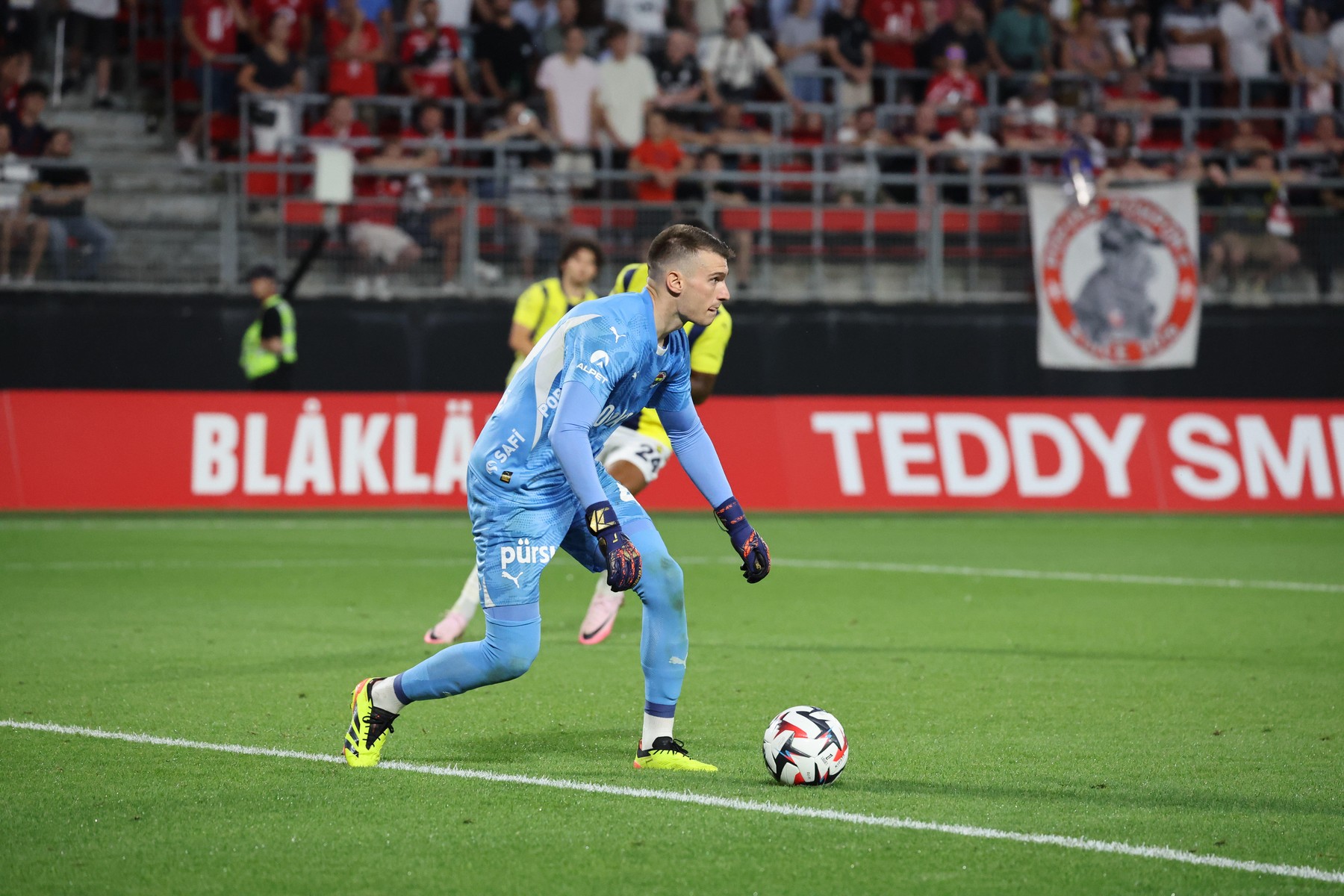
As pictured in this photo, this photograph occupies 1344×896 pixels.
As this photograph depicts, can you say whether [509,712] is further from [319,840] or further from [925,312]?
[925,312]

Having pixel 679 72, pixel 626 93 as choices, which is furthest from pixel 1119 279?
pixel 626 93

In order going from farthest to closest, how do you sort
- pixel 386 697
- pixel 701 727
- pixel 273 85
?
pixel 273 85 → pixel 701 727 → pixel 386 697

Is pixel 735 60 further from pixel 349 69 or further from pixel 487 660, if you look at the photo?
pixel 487 660

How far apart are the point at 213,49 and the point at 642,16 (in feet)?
17.3

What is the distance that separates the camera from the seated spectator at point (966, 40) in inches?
867

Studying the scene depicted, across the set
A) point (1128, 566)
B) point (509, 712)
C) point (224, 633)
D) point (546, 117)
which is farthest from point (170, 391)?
point (509, 712)

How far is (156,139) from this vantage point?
21.4 m

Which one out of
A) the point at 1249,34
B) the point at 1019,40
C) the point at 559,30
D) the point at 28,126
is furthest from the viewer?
the point at 1249,34

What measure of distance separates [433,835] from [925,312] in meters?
16.0

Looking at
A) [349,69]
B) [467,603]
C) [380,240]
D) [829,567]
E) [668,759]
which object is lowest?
[829,567]

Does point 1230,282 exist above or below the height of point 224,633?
above

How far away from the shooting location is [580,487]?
235 inches

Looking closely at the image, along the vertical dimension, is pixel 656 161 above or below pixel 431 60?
below

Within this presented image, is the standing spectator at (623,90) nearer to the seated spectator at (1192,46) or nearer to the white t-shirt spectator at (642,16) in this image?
the white t-shirt spectator at (642,16)
